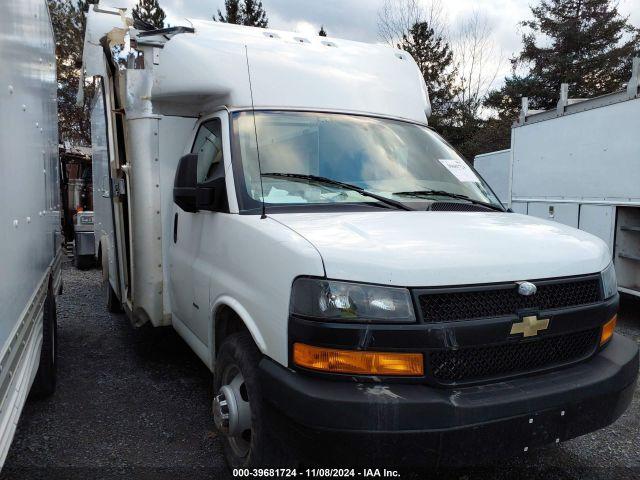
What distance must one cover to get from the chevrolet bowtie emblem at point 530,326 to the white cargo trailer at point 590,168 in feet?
14.6

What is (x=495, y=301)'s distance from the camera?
2291 millimetres

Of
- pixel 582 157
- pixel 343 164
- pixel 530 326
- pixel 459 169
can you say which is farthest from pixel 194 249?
pixel 582 157

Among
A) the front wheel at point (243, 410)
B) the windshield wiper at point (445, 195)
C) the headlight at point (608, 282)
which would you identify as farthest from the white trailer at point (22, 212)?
the headlight at point (608, 282)

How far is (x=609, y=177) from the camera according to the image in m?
6.33

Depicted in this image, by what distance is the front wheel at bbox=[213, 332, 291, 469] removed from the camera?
2377mm

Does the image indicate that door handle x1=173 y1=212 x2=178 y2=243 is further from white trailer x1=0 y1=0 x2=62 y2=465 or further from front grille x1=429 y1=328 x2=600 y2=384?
front grille x1=429 y1=328 x2=600 y2=384

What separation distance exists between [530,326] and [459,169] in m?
1.54

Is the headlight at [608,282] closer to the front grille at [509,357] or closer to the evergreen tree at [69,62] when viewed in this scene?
the front grille at [509,357]

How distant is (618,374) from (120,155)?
3991 millimetres

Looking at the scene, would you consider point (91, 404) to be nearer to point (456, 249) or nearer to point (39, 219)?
point (39, 219)

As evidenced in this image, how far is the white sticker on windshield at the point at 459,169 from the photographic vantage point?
3.55 metres

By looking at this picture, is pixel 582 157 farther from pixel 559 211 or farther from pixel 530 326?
pixel 530 326

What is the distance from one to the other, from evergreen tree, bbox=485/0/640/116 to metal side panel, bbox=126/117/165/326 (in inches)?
1104

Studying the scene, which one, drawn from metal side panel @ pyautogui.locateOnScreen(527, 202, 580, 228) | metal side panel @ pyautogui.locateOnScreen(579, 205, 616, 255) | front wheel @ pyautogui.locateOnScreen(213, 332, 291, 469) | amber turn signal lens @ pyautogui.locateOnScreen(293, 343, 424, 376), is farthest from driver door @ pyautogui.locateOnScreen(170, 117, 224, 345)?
metal side panel @ pyautogui.locateOnScreen(527, 202, 580, 228)
